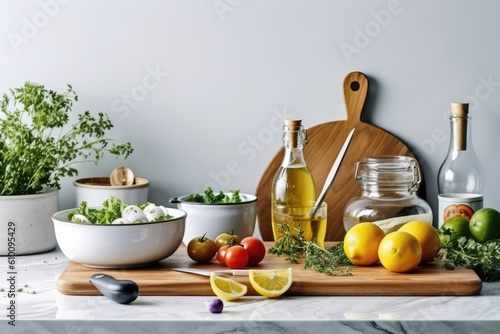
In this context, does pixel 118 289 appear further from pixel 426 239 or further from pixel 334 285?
pixel 426 239

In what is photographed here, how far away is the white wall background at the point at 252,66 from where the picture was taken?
6.33ft

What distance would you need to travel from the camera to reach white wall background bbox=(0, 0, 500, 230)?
1931 millimetres

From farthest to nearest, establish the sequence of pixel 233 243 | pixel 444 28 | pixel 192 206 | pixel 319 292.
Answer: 1. pixel 444 28
2. pixel 192 206
3. pixel 233 243
4. pixel 319 292

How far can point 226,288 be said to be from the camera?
1396mm

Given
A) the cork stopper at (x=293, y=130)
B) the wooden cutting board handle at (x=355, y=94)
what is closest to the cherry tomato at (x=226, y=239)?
the cork stopper at (x=293, y=130)

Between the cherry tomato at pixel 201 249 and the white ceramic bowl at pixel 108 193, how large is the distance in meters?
0.31

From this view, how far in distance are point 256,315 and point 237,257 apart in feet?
0.78

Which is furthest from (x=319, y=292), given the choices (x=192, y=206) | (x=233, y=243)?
(x=192, y=206)

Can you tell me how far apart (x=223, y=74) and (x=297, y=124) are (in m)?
0.30

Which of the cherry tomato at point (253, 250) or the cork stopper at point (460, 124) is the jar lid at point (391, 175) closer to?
the cork stopper at point (460, 124)

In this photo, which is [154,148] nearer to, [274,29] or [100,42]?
[100,42]

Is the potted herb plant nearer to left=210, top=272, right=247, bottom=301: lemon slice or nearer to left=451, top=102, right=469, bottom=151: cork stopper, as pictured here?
left=210, top=272, right=247, bottom=301: lemon slice

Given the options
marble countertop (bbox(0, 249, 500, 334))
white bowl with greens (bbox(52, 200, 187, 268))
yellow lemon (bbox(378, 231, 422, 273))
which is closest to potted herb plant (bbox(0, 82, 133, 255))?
white bowl with greens (bbox(52, 200, 187, 268))

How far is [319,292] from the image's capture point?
1427mm
